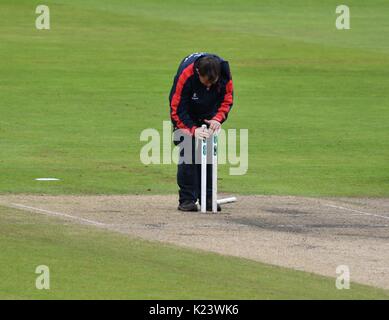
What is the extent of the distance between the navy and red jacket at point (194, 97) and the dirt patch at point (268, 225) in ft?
3.91

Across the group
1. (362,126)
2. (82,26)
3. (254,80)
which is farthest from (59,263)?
(82,26)

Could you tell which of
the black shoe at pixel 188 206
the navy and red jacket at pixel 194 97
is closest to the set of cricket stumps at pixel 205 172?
the black shoe at pixel 188 206

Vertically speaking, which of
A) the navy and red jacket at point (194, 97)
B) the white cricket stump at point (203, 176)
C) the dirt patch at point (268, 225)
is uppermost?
the navy and red jacket at point (194, 97)

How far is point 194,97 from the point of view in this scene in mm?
17625

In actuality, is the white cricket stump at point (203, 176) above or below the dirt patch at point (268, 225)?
above

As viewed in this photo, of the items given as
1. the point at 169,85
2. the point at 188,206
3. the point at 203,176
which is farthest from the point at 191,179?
the point at 169,85

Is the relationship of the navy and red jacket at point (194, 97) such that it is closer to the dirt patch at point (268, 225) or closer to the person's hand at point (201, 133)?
the person's hand at point (201, 133)

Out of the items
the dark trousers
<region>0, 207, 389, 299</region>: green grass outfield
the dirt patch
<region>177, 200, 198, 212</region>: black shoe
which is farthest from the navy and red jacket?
<region>0, 207, 389, 299</region>: green grass outfield

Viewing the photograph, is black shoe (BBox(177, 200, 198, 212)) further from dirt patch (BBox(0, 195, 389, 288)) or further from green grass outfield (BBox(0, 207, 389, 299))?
green grass outfield (BBox(0, 207, 389, 299))

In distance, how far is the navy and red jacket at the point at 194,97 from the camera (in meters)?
17.4

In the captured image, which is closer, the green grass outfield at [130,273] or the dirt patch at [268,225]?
the green grass outfield at [130,273]

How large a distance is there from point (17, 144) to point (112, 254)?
10.7 m

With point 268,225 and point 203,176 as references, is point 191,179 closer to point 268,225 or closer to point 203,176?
point 203,176

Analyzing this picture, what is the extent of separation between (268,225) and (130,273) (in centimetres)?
365
